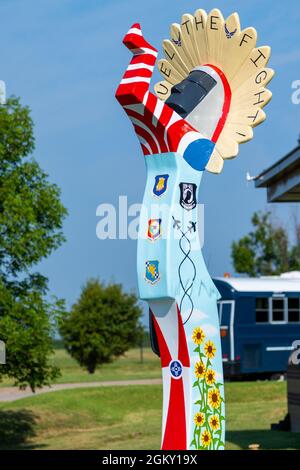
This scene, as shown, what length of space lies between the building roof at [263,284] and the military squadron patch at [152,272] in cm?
1658

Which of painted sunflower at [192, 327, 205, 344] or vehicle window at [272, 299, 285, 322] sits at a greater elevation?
vehicle window at [272, 299, 285, 322]

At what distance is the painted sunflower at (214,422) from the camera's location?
29.2 feet

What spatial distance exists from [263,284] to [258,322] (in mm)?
1057

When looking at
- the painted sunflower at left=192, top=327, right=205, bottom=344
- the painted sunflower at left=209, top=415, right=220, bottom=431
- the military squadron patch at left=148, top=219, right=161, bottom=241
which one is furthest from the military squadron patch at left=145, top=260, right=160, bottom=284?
the painted sunflower at left=209, top=415, right=220, bottom=431

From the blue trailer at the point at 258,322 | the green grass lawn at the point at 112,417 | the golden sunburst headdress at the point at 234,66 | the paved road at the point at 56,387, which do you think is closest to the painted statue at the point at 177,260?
the golden sunburst headdress at the point at 234,66

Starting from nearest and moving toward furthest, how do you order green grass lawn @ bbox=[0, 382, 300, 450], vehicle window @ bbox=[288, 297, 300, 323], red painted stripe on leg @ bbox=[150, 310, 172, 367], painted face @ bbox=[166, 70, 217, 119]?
red painted stripe on leg @ bbox=[150, 310, 172, 367]
painted face @ bbox=[166, 70, 217, 119]
green grass lawn @ bbox=[0, 382, 300, 450]
vehicle window @ bbox=[288, 297, 300, 323]

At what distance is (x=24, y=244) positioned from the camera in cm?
1767

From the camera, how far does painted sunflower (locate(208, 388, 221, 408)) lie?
8.89 meters

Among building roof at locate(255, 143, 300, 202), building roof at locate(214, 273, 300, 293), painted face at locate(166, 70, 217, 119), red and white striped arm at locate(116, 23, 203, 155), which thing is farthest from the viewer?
building roof at locate(214, 273, 300, 293)

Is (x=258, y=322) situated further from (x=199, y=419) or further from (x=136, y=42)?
(x=136, y=42)

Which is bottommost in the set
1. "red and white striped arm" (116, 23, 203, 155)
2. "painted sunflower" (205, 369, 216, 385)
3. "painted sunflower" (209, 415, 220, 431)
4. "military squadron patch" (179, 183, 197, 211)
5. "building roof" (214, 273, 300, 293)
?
"painted sunflower" (209, 415, 220, 431)

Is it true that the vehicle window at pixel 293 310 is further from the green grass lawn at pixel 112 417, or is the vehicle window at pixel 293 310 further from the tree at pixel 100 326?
the tree at pixel 100 326

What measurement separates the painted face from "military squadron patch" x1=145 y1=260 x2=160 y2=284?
1522mm

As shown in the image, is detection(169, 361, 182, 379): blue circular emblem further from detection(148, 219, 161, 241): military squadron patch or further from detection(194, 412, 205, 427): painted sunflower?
detection(148, 219, 161, 241): military squadron patch
